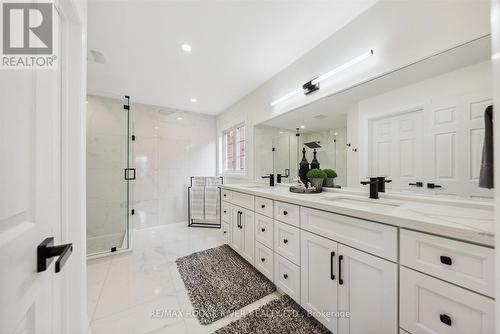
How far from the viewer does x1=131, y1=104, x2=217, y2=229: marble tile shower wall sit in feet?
10.8

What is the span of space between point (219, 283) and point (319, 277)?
0.97 metres

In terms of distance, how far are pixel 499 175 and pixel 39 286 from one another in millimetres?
1316

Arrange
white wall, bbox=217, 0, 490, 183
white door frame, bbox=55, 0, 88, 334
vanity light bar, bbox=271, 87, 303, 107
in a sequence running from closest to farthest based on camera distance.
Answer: white door frame, bbox=55, 0, 88, 334, white wall, bbox=217, 0, 490, 183, vanity light bar, bbox=271, 87, 303, 107

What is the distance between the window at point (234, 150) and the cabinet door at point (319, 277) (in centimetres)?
206

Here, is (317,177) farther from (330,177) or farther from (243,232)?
(243,232)

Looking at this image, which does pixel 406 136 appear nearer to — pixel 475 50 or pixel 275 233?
pixel 475 50

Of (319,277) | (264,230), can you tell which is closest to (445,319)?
(319,277)

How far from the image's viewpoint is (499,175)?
488mm

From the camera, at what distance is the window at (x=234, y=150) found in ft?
10.7

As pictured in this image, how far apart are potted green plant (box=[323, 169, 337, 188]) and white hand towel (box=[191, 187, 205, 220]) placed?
237 centimetres

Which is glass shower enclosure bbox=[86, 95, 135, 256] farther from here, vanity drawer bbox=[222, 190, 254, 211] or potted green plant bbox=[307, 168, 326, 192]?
potted green plant bbox=[307, 168, 326, 192]

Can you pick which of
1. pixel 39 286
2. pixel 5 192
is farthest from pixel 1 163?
pixel 39 286
